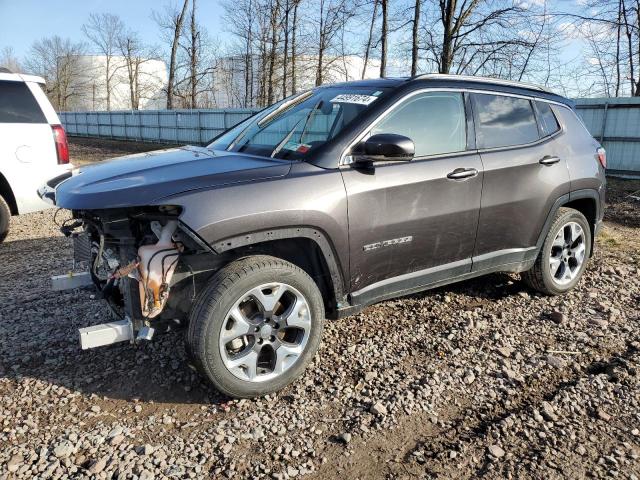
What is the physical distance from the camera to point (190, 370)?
3.44m

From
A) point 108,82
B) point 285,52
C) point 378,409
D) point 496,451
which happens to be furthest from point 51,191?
point 108,82

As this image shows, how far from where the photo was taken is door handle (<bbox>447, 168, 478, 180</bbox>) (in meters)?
3.69

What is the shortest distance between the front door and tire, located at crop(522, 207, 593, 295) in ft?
3.12

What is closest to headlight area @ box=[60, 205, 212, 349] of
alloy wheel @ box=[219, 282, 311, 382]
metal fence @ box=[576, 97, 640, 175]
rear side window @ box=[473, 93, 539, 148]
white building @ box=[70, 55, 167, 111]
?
alloy wheel @ box=[219, 282, 311, 382]

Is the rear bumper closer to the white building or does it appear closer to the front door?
the front door

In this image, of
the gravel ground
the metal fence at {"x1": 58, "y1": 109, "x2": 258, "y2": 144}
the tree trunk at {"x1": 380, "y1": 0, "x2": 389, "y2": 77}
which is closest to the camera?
the gravel ground

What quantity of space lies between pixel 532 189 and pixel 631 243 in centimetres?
366

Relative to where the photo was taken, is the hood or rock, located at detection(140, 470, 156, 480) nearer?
rock, located at detection(140, 470, 156, 480)

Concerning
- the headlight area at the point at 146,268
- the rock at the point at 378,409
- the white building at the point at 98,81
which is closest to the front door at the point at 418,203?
the rock at the point at 378,409

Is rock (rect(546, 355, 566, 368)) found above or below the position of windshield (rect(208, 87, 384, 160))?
below

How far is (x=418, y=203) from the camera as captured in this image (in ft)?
11.6

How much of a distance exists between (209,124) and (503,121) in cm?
2169

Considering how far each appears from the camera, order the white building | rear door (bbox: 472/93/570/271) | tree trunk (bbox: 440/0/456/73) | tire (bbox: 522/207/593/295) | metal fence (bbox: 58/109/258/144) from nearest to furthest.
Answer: rear door (bbox: 472/93/570/271), tire (bbox: 522/207/593/295), tree trunk (bbox: 440/0/456/73), metal fence (bbox: 58/109/258/144), the white building

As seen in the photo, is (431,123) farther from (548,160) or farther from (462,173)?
(548,160)
